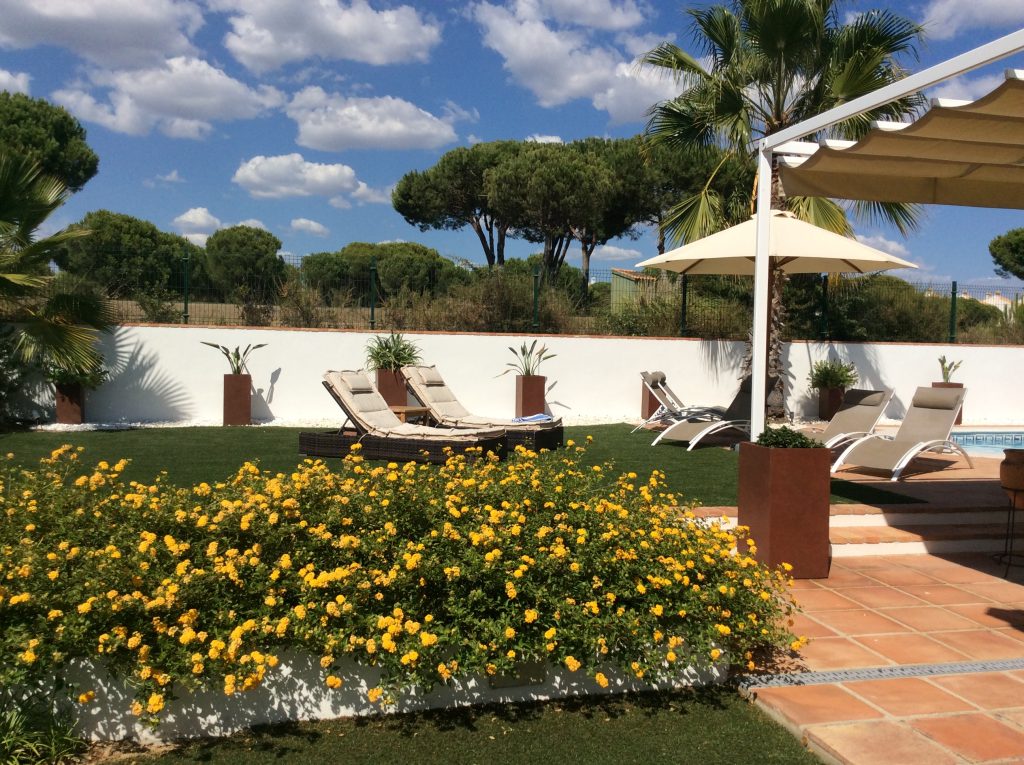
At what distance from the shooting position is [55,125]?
1042 inches

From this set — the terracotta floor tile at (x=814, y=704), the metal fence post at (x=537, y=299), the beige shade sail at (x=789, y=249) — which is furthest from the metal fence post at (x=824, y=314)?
the terracotta floor tile at (x=814, y=704)

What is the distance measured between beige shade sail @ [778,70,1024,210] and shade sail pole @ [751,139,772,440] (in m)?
0.16

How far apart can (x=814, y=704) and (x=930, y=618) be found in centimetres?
152

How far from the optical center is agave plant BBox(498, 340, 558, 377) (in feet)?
43.7

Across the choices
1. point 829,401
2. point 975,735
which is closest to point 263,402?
point 829,401

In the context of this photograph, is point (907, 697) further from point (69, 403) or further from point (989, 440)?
point (69, 403)

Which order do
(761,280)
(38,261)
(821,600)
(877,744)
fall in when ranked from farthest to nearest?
(38,261), (761,280), (821,600), (877,744)

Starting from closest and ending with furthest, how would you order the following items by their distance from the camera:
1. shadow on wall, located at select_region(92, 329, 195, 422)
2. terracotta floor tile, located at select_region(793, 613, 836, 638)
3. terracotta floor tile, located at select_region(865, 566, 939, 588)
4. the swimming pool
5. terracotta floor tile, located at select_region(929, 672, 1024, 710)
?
terracotta floor tile, located at select_region(929, 672, 1024, 710) < terracotta floor tile, located at select_region(793, 613, 836, 638) < terracotta floor tile, located at select_region(865, 566, 939, 588) < the swimming pool < shadow on wall, located at select_region(92, 329, 195, 422)

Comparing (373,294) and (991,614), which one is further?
(373,294)

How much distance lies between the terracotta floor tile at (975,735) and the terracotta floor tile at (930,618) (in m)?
1.13

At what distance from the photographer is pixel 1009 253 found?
116ft

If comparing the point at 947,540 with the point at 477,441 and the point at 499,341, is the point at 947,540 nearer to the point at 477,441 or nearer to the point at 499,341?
the point at 477,441

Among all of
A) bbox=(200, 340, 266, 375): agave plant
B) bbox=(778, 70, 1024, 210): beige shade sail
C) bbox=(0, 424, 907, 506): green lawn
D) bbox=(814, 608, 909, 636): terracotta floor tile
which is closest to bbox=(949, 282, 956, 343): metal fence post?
bbox=(0, 424, 907, 506): green lawn

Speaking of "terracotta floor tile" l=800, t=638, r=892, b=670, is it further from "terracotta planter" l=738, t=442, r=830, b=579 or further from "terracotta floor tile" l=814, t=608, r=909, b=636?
"terracotta planter" l=738, t=442, r=830, b=579
